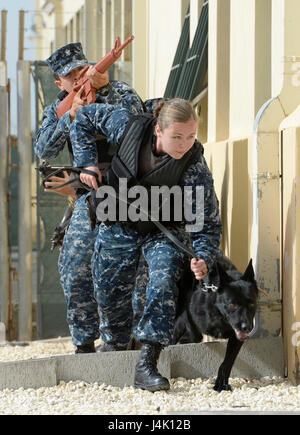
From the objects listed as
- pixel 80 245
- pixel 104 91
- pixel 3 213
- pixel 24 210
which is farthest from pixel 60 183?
pixel 3 213

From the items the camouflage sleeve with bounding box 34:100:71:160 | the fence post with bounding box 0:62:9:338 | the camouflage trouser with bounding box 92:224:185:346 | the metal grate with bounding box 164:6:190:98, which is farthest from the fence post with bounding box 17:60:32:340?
the camouflage trouser with bounding box 92:224:185:346

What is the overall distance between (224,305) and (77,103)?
1.69 m

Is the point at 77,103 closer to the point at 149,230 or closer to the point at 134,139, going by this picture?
the point at 134,139

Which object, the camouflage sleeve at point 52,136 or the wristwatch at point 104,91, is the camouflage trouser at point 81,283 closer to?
the camouflage sleeve at point 52,136

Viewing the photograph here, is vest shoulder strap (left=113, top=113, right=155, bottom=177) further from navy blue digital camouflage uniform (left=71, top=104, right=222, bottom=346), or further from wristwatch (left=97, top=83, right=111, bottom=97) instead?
wristwatch (left=97, top=83, right=111, bottom=97)

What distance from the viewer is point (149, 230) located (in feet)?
16.9

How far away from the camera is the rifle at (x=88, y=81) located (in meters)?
5.89

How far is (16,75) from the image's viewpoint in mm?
12125

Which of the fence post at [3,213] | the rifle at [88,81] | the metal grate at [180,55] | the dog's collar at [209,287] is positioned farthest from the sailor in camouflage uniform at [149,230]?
the fence post at [3,213]

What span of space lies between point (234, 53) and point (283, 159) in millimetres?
1799

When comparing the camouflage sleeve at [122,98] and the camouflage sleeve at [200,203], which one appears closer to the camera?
the camouflage sleeve at [200,203]

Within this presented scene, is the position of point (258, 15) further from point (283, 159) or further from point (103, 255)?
point (103, 255)

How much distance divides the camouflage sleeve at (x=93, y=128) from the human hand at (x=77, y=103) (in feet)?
1.30

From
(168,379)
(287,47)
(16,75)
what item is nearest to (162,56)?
(16,75)
